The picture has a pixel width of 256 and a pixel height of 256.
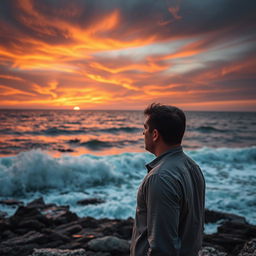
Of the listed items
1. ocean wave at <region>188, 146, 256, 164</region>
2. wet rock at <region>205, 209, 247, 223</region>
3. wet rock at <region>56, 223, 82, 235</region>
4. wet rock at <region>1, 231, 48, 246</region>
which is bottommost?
ocean wave at <region>188, 146, 256, 164</region>

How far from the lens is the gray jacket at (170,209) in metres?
1.41

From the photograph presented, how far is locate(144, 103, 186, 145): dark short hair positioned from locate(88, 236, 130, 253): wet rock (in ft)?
12.4

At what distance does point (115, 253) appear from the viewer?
4.68 m

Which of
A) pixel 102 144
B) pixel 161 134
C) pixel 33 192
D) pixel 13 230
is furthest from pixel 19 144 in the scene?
pixel 161 134

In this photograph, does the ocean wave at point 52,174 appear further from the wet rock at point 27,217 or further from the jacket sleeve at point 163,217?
the jacket sleeve at point 163,217

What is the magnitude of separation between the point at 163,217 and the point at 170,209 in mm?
62

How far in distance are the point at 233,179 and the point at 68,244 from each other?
9847 mm

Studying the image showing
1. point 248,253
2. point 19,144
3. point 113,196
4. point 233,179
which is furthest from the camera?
point 19,144

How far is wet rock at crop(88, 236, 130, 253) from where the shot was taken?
4.67 meters

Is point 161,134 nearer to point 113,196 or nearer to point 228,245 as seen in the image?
point 228,245

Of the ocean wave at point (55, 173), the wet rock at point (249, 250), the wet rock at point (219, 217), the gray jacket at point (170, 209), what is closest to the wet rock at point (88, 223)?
the wet rock at point (219, 217)

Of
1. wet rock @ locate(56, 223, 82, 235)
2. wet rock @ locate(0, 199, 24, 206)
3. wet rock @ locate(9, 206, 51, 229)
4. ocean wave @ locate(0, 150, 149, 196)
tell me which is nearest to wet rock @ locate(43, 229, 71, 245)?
wet rock @ locate(56, 223, 82, 235)

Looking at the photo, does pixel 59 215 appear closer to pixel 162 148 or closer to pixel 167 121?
pixel 162 148

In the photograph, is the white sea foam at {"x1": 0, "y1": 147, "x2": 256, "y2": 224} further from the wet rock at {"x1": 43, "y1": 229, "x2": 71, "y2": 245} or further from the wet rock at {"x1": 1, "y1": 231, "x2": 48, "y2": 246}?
the wet rock at {"x1": 1, "y1": 231, "x2": 48, "y2": 246}
